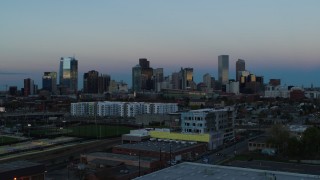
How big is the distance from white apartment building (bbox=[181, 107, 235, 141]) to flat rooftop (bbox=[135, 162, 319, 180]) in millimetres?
9109

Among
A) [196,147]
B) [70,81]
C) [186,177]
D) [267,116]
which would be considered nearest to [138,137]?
[196,147]

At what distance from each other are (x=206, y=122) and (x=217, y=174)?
9.94 meters

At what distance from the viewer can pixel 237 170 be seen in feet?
30.7

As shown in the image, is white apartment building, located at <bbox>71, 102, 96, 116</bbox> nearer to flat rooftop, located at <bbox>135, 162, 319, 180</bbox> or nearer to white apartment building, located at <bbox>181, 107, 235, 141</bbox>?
white apartment building, located at <bbox>181, 107, 235, 141</bbox>

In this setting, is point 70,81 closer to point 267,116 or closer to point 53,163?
point 267,116

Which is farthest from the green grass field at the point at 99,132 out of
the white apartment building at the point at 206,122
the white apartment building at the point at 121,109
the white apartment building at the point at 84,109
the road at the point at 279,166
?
the white apartment building at the point at 84,109

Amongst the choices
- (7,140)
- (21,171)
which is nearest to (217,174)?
(21,171)

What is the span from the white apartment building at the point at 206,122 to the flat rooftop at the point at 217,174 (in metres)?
9.11

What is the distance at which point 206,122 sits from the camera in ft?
61.7

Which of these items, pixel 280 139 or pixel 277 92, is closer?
pixel 280 139

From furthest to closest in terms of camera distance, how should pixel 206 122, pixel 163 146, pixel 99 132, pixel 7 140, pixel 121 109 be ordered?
pixel 121 109 < pixel 99 132 < pixel 7 140 < pixel 206 122 < pixel 163 146

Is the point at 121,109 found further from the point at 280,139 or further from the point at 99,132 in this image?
the point at 280,139

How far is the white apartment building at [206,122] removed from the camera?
18.8 metres

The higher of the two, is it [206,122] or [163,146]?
[206,122]
